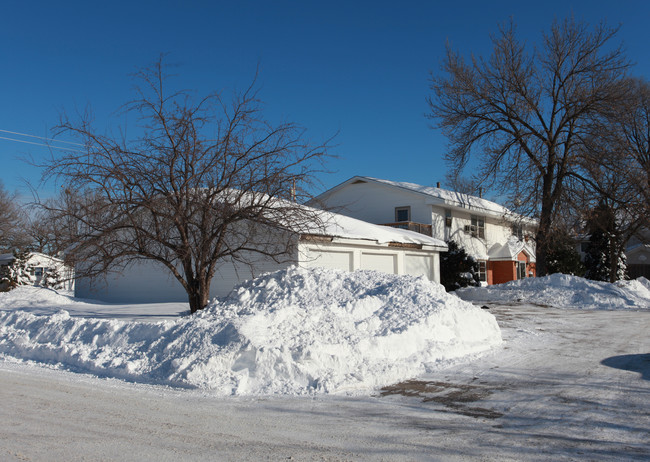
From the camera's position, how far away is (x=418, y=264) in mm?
26531

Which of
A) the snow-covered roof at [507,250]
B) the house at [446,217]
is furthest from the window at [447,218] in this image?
the snow-covered roof at [507,250]

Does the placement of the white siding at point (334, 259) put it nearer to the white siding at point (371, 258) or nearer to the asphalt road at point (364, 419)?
the white siding at point (371, 258)

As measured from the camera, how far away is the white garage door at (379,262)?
22844mm

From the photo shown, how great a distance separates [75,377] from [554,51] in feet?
86.5

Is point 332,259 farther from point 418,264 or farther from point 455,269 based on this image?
point 455,269

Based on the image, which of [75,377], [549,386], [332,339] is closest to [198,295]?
[75,377]

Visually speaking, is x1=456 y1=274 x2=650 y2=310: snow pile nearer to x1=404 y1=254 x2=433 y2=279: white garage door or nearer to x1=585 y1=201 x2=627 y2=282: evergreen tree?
x1=404 y1=254 x2=433 y2=279: white garage door

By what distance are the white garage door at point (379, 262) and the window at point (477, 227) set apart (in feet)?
43.8

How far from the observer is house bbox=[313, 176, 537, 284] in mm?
32719

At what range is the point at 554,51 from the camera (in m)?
27.4

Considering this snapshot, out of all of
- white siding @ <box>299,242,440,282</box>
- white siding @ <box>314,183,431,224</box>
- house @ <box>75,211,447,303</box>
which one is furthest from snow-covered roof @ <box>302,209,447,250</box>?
white siding @ <box>314,183,431,224</box>

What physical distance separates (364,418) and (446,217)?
28.6m

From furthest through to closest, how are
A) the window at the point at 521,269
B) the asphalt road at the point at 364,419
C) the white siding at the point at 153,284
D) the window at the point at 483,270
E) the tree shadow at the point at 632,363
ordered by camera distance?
the window at the point at 521,269
the window at the point at 483,270
the white siding at the point at 153,284
the tree shadow at the point at 632,363
the asphalt road at the point at 364,419

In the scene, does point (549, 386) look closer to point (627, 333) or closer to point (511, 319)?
point (627, 333)
